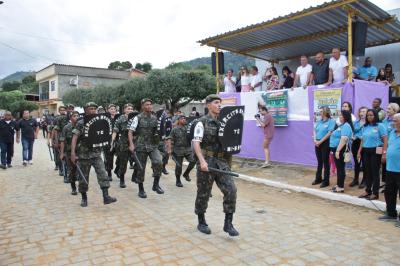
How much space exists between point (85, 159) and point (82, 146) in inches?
9.7

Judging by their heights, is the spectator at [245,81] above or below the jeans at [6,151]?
above

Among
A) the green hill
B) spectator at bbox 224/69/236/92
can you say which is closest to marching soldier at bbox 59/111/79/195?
spectator at bbox 224/69/236/92

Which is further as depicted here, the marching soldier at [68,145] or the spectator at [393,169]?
the marching soldier at [68,145]

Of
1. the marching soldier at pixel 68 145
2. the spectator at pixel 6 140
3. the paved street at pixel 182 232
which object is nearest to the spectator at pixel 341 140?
the paved street at pixel 182 232

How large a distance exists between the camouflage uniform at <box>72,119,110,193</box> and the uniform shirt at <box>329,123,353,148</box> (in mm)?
4593

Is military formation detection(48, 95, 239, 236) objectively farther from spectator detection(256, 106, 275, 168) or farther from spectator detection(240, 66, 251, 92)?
spectator detection(240, 66, 251, 92)

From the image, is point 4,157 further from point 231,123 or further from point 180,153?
point 231,123

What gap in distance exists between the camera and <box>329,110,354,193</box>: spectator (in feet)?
23.0

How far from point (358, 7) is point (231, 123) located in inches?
242

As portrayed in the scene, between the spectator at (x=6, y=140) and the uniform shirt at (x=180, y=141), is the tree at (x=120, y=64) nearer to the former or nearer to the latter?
the spectator at (x=6, y=140)

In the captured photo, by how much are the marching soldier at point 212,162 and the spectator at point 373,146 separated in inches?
121

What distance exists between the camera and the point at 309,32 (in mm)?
11492

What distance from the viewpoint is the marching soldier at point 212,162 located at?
4820 millimetres

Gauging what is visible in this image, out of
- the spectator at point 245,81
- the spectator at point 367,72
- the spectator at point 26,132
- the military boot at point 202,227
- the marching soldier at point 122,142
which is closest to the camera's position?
the military boot at point 202,227
